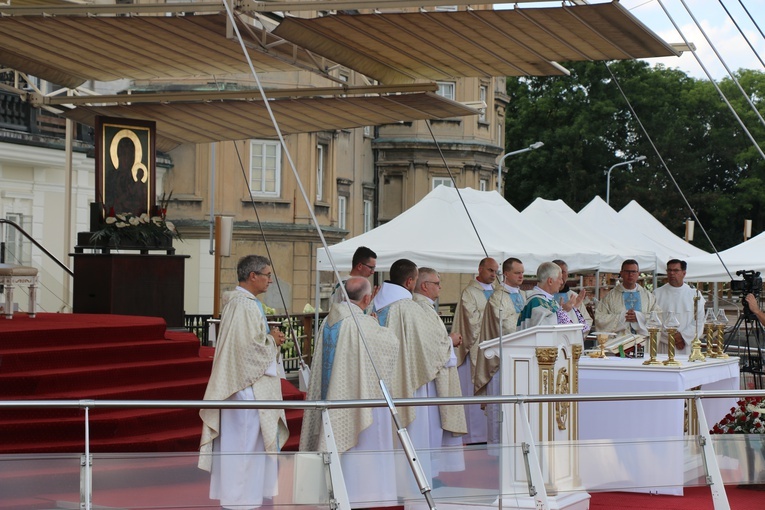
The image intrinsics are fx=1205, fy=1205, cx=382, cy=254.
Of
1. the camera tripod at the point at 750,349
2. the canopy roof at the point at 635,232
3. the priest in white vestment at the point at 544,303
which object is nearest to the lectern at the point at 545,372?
the priest in white vestment at the point at 544,303

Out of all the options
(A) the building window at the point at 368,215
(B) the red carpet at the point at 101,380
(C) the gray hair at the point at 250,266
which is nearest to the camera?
(C) the gray hair at the point at 250,266

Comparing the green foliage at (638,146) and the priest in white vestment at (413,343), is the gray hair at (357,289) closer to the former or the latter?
the priest in white vestment at (413,343)

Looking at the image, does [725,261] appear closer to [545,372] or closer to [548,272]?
[548,272]

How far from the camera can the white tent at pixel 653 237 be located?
997 inches

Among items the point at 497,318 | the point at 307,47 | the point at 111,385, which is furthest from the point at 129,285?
the point at 497,318

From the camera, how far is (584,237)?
2280cm

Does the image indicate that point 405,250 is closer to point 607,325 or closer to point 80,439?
point 607,325

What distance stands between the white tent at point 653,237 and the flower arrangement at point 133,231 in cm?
1188

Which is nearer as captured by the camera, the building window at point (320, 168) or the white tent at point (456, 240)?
the white tent at point (456, 240)

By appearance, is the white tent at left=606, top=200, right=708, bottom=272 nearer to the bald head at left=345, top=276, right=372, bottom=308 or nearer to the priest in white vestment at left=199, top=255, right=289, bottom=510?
the bald head at left=345, top=276, right=372, bottom=308

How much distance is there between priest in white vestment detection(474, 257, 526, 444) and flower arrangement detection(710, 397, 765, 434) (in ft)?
8.40

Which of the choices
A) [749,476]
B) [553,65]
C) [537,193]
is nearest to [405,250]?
[553,65]

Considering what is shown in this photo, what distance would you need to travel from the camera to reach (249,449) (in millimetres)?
8516

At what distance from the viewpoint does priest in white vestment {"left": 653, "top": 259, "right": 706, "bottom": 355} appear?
15367mm
